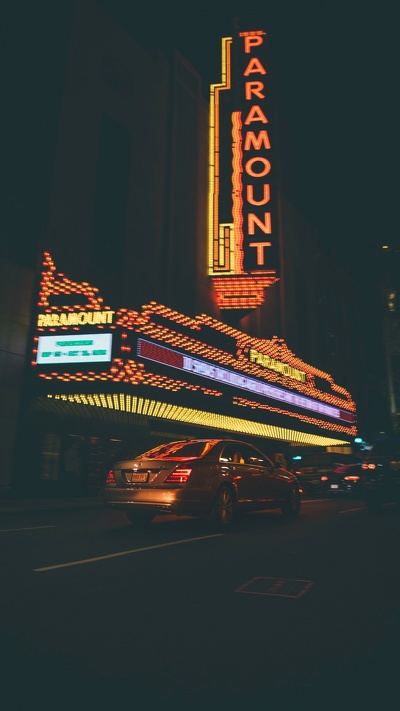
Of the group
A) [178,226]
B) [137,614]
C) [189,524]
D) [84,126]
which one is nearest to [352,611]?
[137,614]

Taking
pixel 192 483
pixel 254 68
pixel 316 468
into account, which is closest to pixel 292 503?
pixel 192 483

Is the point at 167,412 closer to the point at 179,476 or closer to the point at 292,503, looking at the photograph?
the point at 292,503

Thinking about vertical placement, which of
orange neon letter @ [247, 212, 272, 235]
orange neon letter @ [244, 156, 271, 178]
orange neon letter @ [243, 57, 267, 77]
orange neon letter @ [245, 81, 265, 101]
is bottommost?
orange neon letter @ [247, 212, 272, 235]

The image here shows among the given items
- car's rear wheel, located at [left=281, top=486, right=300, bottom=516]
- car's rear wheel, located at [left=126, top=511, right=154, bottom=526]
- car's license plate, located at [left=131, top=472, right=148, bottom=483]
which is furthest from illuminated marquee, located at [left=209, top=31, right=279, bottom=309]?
car's license plate, located at [left=131, top=472, right=148, bottom=483]

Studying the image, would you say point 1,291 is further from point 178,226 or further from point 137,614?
point 137,614

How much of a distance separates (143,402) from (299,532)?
12.6 metres

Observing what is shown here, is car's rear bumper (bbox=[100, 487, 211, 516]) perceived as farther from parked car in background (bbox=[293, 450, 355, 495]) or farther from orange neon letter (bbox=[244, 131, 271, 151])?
orange neon letter (bbox=[244, 131, 271, 151])

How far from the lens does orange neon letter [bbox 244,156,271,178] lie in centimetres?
2772

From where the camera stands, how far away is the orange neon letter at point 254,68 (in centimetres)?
2972

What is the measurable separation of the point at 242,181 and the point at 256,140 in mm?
2607

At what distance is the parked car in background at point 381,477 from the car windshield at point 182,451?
5.11 metres

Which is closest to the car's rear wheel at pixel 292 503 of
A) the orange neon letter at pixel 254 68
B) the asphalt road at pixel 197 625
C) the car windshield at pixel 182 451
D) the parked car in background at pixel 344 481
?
the car windshield at pixel 182 451

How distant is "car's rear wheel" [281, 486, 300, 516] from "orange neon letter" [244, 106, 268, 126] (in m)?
23.7

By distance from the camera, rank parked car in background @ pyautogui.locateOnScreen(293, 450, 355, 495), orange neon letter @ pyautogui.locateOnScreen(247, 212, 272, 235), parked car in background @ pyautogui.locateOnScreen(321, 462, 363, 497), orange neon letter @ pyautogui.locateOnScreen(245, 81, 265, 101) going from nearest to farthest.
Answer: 1. parked car in background @ pyautogui.locateOnScreen(321, 462, 363, 497)
2. parked car in background @ pyautogui.locateOnScreen(293, 450, 355, 495)
3. orange neon letter @ pyautogui.locateOnScreen(247, 212, 272, 235)
4. orange neon letter @ pyautogui.locateOnScreen(245, 81, 265, 101)
